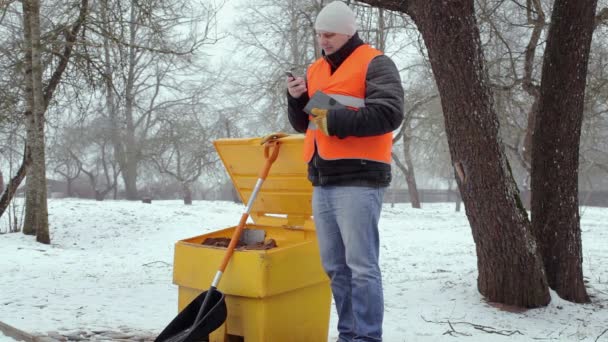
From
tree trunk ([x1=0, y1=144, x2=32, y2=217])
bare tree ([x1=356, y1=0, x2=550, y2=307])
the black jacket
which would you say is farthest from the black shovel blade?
tree trunk ([x1=0, y1=144, x2=32, y2=217])

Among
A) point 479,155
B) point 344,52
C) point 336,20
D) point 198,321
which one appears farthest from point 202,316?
point 479,155

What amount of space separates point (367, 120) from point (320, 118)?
24 cm

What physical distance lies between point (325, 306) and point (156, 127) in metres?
30.1

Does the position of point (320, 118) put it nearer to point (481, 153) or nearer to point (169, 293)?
point (481, 153)

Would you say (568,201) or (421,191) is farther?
(421,191)

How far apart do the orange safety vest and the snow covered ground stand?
4.73 ft

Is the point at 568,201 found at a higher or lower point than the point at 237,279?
higher

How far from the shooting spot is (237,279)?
3.56 metres

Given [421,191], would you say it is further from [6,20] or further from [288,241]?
[288,241]

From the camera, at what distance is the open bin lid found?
3936 mm

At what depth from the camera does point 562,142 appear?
19.0 ft

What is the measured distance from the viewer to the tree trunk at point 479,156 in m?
5.25

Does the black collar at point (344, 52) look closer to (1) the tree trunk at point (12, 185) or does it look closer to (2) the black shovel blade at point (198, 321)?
(2) the black shovel blade at point (198, 321)

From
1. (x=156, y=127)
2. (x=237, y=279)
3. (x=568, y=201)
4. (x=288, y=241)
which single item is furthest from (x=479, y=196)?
(x=156, y=127)
